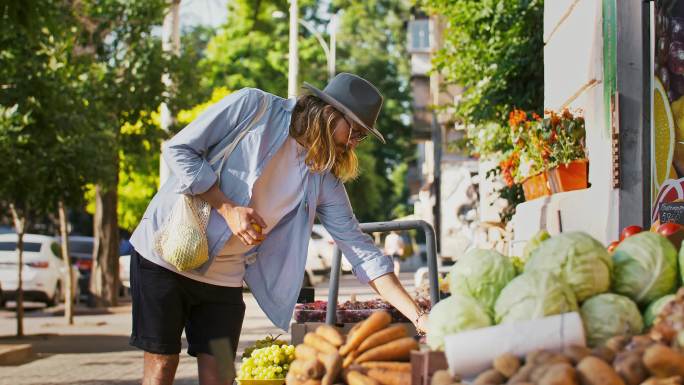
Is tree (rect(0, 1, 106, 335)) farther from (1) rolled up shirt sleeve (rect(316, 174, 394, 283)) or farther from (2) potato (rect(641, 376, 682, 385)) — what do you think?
(2) potato (rect(641, 376, 682, 385))

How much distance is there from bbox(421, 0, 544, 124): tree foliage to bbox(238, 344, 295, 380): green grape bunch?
28.3 feet

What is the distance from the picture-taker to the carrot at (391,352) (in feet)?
11.3

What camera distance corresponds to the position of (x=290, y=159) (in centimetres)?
480

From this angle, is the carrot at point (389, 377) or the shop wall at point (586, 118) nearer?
the carrot at point (389, 377)

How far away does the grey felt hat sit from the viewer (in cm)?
452

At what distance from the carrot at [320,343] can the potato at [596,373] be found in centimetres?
95

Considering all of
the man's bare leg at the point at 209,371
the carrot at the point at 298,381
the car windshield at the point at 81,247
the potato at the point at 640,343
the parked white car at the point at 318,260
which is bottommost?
the parked white car at the point at 318,260

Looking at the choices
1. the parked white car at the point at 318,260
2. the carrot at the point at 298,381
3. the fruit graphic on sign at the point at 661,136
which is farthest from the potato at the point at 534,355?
the parked white car at the point at 318,260

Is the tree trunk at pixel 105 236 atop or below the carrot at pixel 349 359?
below

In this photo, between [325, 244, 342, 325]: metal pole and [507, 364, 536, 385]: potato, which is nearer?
[507, 364, 536, 385]: potato

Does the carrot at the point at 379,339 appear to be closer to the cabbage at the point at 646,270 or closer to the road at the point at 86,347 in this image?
the cabbage at the point at 646,270

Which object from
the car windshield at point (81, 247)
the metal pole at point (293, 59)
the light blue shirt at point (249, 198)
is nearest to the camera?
the light blue shirt at point (249, 198)

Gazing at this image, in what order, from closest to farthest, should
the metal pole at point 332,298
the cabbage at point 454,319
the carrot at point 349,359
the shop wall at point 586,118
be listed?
the cabbage at point 454,319
the carrot at point 349,359
the metal pole at point 332,298
the shop wall at point 586,118

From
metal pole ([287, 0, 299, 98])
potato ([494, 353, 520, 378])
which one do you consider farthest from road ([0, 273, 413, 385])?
metal pole ([287, 0, 299, 98])
